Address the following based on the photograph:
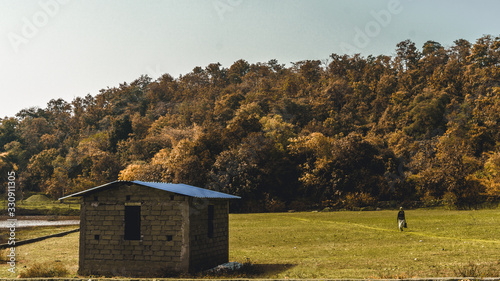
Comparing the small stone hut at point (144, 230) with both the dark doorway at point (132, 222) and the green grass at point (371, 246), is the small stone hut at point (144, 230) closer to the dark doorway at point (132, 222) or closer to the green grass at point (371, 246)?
the dark doorway at point (132, 222)

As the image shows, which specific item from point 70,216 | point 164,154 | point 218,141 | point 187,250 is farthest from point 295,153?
point 187,250

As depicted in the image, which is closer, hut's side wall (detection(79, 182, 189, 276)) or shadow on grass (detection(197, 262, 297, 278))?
shadow on grass (detection(197, 262, 297, 278))

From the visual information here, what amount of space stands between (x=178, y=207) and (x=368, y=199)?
3722cm

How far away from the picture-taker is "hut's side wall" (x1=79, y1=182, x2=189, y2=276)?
1828 centimetres

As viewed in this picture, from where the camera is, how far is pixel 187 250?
18078 millimetres

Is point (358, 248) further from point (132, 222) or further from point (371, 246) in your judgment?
point (132, 222)

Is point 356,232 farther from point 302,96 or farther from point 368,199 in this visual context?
point 302,96

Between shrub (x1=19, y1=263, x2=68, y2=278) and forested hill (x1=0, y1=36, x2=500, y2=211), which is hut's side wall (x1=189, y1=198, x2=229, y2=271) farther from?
forested hill (x1=0, y1=36, x2=500, y2=211)

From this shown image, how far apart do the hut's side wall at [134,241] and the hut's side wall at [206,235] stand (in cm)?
44

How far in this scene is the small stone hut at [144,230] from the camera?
18281mm

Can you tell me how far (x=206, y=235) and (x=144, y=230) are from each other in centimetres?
263

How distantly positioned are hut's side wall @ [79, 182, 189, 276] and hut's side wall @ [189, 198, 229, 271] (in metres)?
0.44

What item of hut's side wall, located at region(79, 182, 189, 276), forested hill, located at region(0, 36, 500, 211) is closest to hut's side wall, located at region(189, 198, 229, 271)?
hut's side wall, located at region(79, 182, 189, 276)

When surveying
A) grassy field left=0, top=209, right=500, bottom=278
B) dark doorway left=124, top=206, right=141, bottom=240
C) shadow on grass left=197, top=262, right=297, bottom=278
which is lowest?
shadow on grass left=197, top=262, right=297, bottom=278
